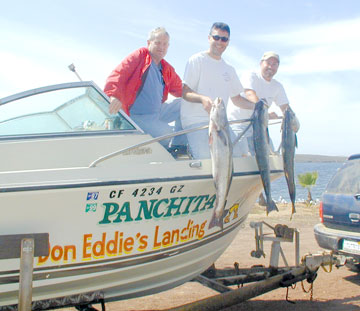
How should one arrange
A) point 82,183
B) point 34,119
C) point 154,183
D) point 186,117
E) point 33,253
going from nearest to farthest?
1. point 33,253
2. point 82,183
3. point 154,183
4. point 34,119
5. point 186,117

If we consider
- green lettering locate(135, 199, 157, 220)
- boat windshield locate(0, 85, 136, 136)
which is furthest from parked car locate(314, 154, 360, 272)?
boat windshield locate(0, 85, 136, 136)

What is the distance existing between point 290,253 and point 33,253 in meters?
4.88

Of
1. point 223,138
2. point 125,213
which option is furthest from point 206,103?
point 125,213

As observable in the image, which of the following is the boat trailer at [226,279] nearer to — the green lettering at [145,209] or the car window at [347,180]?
the green lettering at [145,209]

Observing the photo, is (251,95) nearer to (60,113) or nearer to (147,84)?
(147,84)

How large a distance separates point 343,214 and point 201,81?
7.38ft

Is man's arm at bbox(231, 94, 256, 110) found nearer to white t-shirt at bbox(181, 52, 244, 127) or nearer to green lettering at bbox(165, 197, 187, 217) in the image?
white t-shirt at bbox(181, 52, 244, 127)

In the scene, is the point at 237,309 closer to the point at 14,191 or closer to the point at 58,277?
the point at 58,277

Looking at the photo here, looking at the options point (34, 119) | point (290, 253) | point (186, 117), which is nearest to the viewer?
point (34, 119)

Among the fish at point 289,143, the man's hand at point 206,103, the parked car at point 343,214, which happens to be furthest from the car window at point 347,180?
the man's hand at point 206,103

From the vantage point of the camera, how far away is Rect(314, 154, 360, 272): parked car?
15.7 ft

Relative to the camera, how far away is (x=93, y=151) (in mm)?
3666

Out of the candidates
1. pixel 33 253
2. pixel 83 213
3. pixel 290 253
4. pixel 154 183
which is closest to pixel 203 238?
pixel 154 183

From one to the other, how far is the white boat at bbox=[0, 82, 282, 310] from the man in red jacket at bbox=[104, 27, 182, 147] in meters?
0.28
